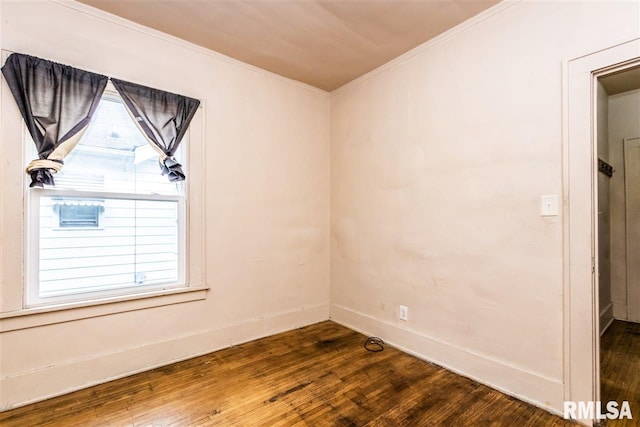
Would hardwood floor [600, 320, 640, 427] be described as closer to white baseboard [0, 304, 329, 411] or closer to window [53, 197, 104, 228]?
white baseboard [0, 304, 329, 411]

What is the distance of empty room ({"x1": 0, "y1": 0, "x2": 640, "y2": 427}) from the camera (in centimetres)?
→ 187

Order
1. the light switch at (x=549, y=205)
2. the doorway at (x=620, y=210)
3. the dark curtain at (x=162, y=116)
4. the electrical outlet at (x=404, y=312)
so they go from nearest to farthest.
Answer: the light switch at (x=549, y=205)
the dark curtain at (x=162, y=116)
the electrical outlet at (x=404, y=312)
the doorway at (x=620, y=210)

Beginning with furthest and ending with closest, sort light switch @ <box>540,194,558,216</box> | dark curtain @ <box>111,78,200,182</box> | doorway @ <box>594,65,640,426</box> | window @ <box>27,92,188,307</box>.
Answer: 1. doorway @ <box>594,65,640,426</box>
2. dark curtain @ <box>111,78,200,182</box>
3. window @ <box>27,92,188,307</box>
4. light switch @ <box>540,194,558,216</box>

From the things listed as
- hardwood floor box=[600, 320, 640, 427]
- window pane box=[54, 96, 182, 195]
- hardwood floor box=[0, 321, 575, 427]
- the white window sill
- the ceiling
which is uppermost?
the ceiling

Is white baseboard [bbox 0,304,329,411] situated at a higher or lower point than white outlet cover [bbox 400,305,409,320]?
lower

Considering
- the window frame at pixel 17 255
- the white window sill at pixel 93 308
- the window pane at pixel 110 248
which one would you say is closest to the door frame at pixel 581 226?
the white window sill at pixel 93 308

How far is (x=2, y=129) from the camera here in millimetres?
1899

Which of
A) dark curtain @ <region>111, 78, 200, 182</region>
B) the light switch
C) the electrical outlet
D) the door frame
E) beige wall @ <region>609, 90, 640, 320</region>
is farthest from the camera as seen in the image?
beige wall @ <region>609, 90, 640, 320</region>

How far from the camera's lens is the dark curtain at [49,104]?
192 cm

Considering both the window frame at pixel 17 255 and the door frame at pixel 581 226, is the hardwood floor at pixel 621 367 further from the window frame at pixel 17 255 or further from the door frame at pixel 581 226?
the window frame at pixel 17 255

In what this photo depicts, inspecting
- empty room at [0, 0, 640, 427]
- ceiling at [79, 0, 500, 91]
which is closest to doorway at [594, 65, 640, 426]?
empty room at [0, 0, 640, 427]

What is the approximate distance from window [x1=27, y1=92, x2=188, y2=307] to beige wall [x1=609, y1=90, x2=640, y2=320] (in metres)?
4.49

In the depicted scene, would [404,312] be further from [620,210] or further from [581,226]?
[620,210]

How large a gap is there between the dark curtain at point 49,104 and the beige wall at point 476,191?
2.34 m
